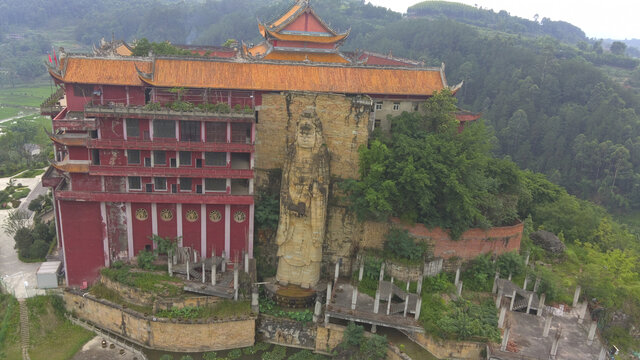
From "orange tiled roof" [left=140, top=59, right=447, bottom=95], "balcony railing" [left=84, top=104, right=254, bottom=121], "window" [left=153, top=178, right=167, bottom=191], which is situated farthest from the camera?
"orange tiled roof" [left=140, top=59, right=447, bottom=95]

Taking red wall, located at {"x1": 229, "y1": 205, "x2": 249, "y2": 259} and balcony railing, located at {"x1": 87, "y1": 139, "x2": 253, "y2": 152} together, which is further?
red wall, located at {"x1": 229, "y1": 205, "x2": 249, "y2": 259}

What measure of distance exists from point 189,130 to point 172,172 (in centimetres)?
259

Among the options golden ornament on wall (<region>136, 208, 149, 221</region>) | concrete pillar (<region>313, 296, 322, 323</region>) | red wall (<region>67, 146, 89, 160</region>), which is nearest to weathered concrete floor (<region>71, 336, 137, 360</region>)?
golden ornament on wall (<region>136, 208, 149, 221</region>)

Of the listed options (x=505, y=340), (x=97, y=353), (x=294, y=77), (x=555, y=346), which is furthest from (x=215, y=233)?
(x=555, y=346)

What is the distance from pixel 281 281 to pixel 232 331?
443 centimetres

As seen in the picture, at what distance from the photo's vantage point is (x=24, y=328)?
2456 centimetres

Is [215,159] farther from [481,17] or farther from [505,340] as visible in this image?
[481,17]

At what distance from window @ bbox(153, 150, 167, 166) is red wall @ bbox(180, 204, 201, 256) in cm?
284

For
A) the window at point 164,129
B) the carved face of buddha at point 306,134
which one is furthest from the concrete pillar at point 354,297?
the window at point 164,129

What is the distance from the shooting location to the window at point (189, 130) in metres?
26.0

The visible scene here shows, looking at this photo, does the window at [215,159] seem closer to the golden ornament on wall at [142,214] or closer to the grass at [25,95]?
the golden ornament on wall at [142,214]

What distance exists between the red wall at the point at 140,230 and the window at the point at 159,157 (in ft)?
8.57

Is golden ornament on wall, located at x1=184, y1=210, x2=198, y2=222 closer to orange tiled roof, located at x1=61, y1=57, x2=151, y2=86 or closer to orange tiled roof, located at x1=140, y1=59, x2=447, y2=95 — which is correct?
orange tiled roof, located at x1=140, y1=59, x2=447, y2=95

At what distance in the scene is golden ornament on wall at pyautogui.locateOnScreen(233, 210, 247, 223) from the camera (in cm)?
2733
